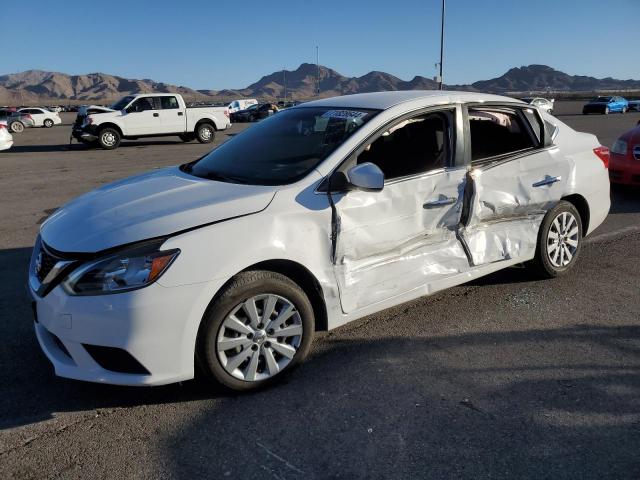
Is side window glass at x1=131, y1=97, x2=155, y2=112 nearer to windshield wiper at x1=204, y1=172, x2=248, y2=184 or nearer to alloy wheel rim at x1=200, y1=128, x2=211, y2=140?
alloy wheel rim at x1=200, y1=128, x2=211, y2=140

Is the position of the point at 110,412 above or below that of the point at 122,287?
below

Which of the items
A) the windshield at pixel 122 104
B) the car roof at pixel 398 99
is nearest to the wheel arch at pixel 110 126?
the windshield at pixel 122 104

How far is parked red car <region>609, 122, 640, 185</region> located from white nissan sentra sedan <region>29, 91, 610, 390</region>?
4.17 m

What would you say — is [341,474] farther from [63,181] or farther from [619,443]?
[63,181]

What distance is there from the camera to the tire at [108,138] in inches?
727

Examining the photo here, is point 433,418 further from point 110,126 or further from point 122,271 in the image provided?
point 110,126

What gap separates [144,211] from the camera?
3115 millimetres

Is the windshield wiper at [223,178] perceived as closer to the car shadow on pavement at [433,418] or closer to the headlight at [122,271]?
the headlight at [122,271]

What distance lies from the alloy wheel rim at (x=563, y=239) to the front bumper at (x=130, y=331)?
10.1 ft

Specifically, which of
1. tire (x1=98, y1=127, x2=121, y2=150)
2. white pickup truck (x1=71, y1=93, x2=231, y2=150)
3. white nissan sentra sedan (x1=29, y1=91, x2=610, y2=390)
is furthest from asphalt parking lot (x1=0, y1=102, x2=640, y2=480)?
white pickup truck (x1=71, y1=93, x2=231, y2=150)

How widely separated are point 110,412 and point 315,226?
1.49m

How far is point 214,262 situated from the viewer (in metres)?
2.86

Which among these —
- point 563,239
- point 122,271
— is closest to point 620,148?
point 563,239

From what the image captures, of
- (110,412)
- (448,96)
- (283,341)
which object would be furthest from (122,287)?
(448,96)
